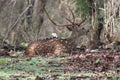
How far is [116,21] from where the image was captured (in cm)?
1455

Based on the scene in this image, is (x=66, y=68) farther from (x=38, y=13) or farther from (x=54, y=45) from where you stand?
(x=38, y=13)

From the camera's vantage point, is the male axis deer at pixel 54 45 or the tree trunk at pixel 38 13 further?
the tree trunk at pixel 38 13

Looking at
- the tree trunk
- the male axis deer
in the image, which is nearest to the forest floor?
the male axis deer

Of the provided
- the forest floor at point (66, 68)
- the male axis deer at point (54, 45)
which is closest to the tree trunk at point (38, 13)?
the male axis deer at point (54, 45)

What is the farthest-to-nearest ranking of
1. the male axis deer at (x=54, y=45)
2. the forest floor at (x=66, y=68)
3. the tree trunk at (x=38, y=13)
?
the tree trunk at (x=38, y=13), the male axis deer at (x=54, y=45), the forest floor at (x=66, y=68)

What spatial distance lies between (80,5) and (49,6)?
13.7 m

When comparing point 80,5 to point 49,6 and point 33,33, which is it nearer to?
point 33,33

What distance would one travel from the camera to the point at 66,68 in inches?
431

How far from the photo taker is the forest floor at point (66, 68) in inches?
352

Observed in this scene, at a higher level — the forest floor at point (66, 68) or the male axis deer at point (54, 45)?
the forest floor at point (66, 68)

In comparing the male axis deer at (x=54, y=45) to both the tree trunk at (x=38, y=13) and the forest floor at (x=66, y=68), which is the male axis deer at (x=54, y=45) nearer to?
the forest floor at (x=66, y=68)

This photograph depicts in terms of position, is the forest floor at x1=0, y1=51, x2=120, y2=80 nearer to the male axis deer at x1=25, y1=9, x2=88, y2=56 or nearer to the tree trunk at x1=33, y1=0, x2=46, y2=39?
the male axis deer at x1=25, y1=9, x2=88, y2=56

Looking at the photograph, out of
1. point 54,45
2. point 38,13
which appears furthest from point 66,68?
point 38,13

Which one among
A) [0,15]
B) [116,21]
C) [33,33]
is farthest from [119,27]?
[0,15]
